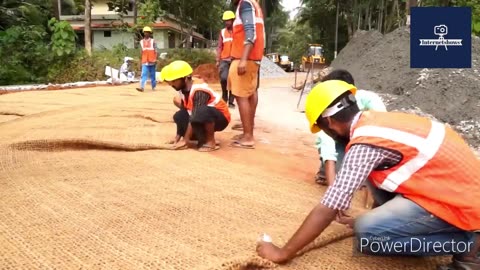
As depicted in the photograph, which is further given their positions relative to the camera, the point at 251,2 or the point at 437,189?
the point at 251,2

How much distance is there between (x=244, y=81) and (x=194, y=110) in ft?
1.82

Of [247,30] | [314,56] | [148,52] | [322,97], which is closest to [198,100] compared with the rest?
[247,30]

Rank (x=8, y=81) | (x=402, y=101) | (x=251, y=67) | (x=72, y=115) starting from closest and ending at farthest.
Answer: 1. (x=251, y=67)
2. (x=72, y=115)
3. (x=402, y=101)
4. (x=8, y=81)

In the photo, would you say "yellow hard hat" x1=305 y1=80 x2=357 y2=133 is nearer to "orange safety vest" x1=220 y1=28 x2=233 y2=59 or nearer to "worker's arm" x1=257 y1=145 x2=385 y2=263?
"worker's arm" x1=257 y1=145 x2=385 y2=263

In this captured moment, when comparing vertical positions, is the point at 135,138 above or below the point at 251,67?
below

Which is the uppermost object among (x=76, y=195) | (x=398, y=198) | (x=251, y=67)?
(x=251, y=67)

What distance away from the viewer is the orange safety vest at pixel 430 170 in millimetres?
1532

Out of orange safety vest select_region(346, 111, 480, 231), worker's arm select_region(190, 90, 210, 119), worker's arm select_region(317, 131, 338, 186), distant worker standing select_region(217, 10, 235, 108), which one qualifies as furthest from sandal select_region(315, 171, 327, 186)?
distant worker standing select_region(217, 10, 235, 108)

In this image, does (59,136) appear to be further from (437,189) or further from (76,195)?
(437,189)

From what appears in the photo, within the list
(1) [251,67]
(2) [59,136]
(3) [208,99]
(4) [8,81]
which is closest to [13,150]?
(2) [59,136]

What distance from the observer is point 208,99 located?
3693mm

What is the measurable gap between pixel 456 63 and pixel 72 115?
5.84 m

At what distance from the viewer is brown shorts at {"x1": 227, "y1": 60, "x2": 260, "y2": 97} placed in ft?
12.9

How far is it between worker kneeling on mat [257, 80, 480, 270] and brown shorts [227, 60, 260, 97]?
2255 millimetres
